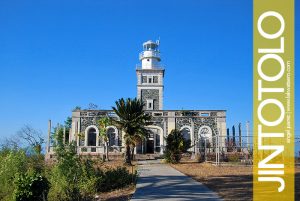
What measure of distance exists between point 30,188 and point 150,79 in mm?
35533

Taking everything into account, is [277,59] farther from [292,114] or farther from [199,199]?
[292,114]

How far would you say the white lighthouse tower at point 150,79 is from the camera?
4388 centimetres

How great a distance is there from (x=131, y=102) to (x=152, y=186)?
15044 millimetres

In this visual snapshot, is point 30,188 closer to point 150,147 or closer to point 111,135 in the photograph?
point 111,135

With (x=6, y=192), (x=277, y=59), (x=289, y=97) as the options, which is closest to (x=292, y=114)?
(x=289, y=97)

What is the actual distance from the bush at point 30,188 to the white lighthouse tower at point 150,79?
33.1m

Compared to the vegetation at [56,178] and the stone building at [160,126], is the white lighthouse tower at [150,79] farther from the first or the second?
the vegetation at [56,178]

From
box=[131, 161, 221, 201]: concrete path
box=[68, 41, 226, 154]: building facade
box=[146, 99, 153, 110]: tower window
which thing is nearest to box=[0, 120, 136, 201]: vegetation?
box=[131, 161, 221, 201]: concrete path

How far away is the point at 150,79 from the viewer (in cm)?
4509

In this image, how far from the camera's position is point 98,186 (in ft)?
40.7

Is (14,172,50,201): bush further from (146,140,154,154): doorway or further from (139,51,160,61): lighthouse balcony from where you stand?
(139,51,160,61): lighthouse balcony

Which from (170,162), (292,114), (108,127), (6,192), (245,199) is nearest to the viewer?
(245,199)

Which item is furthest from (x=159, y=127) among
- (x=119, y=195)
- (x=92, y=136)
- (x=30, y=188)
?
(x=30, y=188)

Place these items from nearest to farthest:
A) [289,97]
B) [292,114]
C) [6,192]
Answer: [6,192] → [289,97] → [292,114]
